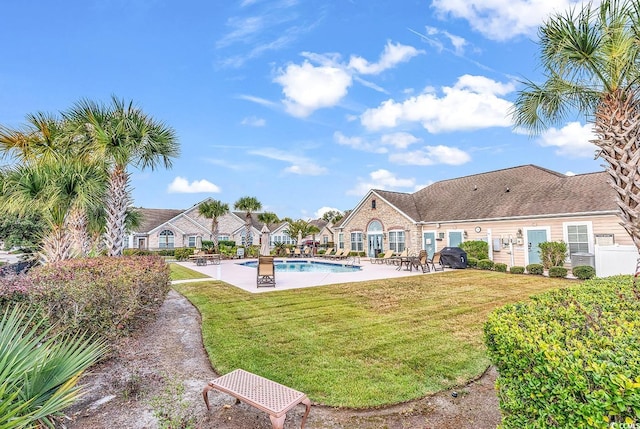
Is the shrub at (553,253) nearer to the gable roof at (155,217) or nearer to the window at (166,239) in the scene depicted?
the window at (166,239)

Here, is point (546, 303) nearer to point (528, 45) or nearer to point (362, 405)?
point (362, 405)

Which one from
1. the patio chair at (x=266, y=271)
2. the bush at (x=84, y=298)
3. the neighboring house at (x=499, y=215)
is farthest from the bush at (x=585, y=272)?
the bush at (x=84, y=298)

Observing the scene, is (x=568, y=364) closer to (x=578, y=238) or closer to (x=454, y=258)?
(x=454, y=258)

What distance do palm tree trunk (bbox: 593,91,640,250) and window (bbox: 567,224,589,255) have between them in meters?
15.1

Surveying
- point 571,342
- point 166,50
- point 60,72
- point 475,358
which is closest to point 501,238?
point 475,358

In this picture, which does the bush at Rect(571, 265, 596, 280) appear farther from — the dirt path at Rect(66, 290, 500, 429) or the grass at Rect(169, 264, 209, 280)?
the grass at Rect(169, 264, 209, 280)

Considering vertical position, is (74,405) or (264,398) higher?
(264,398)

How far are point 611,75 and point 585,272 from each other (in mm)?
12823

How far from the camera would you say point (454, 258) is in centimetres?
1912

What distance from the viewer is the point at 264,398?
3250 millimetres

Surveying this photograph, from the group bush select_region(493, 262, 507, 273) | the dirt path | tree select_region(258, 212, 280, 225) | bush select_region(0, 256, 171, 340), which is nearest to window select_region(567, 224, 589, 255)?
bush select_region(493, 262, 507, 273)

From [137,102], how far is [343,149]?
2047 centimetres

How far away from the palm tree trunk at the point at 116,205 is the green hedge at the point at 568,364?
1093 centimetres

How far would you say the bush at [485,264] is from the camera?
712 inches
